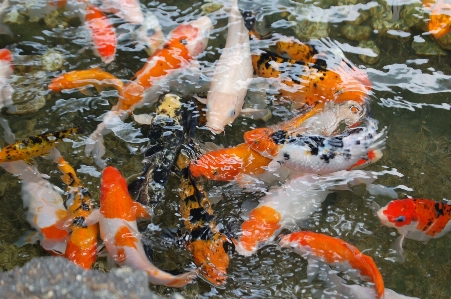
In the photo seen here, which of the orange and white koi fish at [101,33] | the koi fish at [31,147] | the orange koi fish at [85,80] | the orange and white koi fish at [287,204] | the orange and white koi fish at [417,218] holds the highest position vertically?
the orange and white koi fish at [101,33]

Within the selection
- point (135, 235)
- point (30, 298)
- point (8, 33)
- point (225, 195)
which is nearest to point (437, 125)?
point (225, 195)

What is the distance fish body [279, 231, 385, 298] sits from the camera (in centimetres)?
319

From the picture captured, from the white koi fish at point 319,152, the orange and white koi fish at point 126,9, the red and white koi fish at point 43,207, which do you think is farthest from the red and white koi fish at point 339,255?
the orange and white koi fish at point 126,9

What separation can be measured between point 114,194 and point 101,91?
1.31m

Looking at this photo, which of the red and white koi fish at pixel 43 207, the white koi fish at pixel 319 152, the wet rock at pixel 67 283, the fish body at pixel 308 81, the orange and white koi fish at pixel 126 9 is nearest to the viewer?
the wet rock at pixel 67 283

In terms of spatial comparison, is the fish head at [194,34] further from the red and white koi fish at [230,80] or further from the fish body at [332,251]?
the fish body at [332,251]

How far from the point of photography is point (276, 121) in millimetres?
4211

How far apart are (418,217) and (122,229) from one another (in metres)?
2.22

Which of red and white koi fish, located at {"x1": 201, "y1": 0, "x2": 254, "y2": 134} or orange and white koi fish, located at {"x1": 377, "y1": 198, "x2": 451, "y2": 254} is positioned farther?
red and white koi fish, located at {"x1": 201, "y1": 0, "x2": 254, "y2": 134}

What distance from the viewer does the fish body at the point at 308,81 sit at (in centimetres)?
421

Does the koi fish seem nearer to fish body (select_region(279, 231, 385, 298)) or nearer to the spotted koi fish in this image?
the spotted koi fish

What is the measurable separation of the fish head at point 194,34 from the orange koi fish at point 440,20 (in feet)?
7.54

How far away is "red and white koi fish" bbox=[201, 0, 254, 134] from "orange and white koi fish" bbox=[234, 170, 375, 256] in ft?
2.63

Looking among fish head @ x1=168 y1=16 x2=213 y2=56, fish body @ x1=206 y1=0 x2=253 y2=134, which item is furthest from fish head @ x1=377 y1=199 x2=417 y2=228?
fish head @ x1=168 y1=16 x2=213 y2=56
